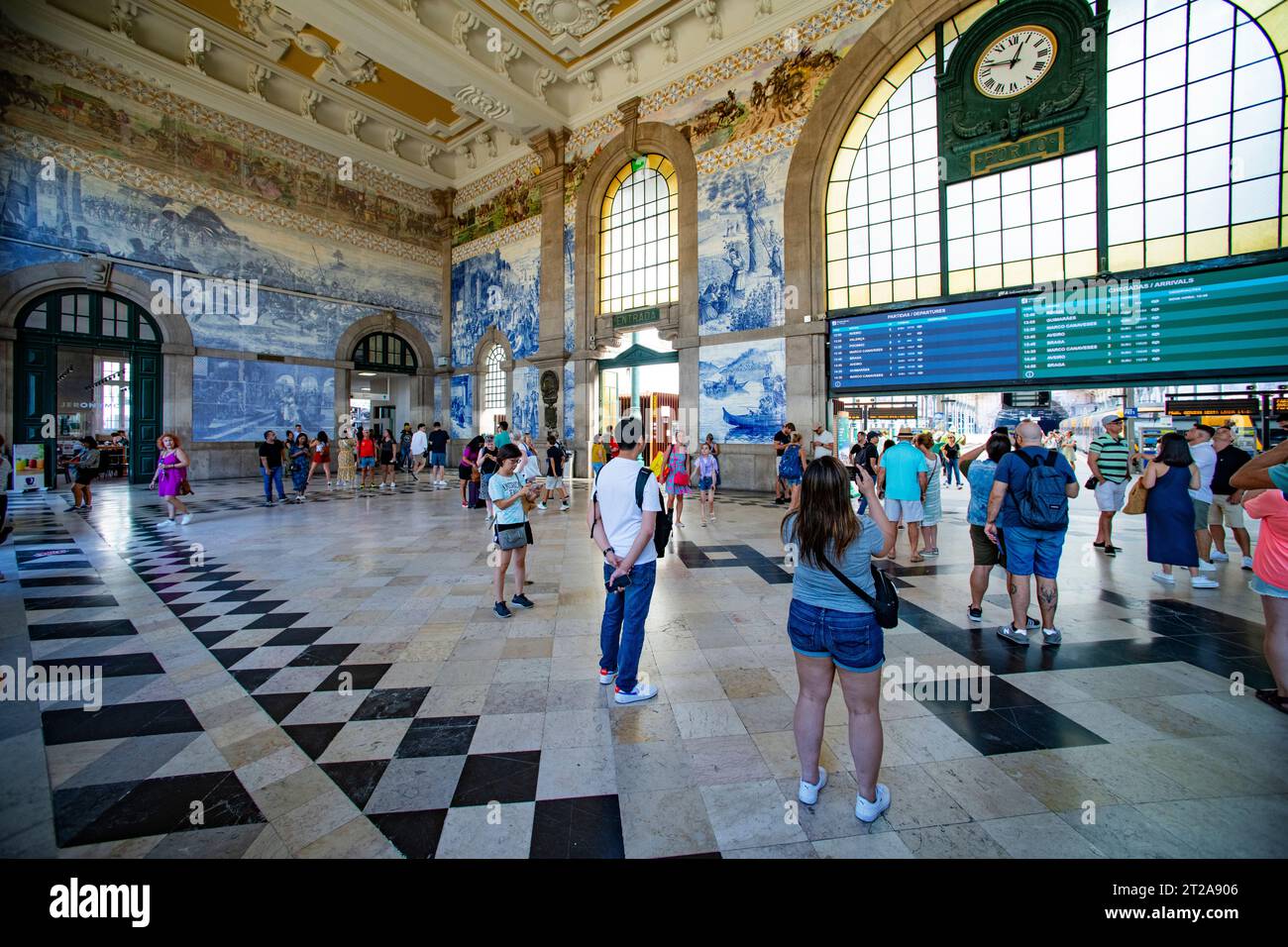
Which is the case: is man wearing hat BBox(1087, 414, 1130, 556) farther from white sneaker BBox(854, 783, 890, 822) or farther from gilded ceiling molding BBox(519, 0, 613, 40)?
gilded ceiling molding BBox(519, 0, 613, 40)

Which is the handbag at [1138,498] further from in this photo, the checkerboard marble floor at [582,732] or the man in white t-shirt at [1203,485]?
the man in white t-shirt at [1203,485]

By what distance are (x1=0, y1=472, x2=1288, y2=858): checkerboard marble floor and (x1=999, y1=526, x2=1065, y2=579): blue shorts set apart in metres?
0.61

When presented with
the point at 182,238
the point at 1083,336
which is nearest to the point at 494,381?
the point at 182,238

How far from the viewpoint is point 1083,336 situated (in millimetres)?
9945

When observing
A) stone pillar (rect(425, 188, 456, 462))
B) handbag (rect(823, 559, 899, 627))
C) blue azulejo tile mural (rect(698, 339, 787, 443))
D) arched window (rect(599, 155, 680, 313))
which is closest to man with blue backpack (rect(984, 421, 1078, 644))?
handbag (rect(823, 559, 899, 627))

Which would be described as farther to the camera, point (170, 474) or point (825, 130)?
point (825, 130)

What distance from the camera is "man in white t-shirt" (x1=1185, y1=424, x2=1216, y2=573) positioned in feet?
19.7

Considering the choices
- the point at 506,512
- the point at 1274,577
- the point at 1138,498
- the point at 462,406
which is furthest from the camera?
the point at 462,406

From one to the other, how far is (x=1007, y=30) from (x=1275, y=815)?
14619mm

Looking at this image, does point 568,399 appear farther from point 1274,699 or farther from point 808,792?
point 1274,699

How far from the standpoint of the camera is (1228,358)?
8.84 m

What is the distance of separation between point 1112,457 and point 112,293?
78.1 ft

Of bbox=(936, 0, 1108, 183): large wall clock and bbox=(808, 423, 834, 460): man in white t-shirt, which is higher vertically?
bbox=(936, 0, 1108, 183): large wall clock
